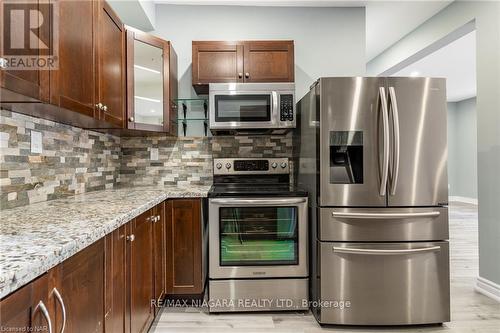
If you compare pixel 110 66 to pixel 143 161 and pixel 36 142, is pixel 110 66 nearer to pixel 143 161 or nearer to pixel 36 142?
pixel 36 142

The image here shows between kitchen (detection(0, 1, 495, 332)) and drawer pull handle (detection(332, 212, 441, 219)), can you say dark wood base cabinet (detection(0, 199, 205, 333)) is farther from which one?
drawer pull handle (detection(332, 212, 441, 219))

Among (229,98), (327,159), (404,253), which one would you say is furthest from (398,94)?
(229,98)

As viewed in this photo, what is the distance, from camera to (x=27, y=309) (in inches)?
26.2

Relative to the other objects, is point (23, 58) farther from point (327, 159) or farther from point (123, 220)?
point (327, 159)

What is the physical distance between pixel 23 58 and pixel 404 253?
2.32 m

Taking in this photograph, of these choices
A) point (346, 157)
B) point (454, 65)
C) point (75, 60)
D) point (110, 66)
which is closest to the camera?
point (75, 60)

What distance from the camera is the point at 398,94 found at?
6.31ft

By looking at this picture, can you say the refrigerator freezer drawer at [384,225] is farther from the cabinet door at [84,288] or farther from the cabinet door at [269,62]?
the cabinet door at [84,288]

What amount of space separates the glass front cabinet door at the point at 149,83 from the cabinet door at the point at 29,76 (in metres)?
0.93

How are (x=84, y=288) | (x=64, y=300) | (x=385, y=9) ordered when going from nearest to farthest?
(x=64, y=300) < (x=84, y=288) < (x=385, y=9)

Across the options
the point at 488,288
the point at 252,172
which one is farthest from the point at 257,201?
the point at 488,288

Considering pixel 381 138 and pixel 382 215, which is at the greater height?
pixel 381 138

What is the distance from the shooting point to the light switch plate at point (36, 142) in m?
1.57

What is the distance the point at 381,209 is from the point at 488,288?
1384 mm
